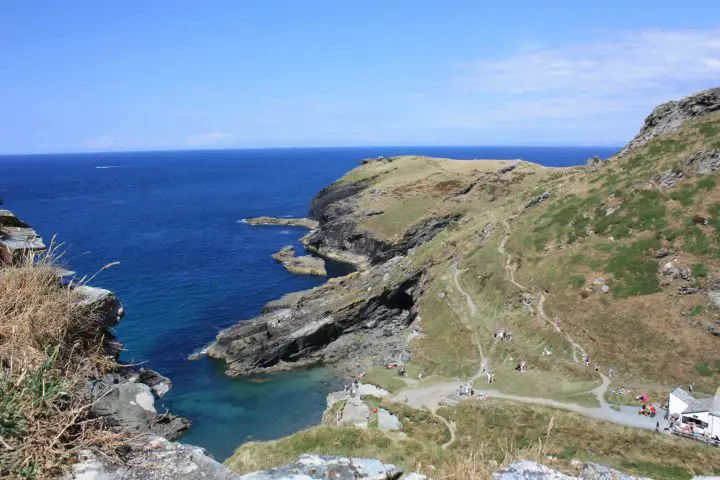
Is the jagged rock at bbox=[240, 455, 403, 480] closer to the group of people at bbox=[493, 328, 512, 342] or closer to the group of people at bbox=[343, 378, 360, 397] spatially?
the group of people at bbox=[343, 378, 360, 397]

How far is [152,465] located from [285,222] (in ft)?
433

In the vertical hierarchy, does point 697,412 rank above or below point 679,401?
above

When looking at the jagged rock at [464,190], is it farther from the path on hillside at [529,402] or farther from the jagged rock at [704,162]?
the path on hillside at [529,402]

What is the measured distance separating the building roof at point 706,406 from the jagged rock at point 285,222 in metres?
107

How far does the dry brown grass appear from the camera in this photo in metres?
4.79

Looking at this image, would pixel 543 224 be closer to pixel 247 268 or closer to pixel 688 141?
pixel 688 141

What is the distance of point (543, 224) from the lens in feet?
200

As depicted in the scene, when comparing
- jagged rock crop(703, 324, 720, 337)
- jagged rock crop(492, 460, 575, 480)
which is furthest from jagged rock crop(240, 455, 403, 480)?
jagged rock crop(703, 324, 720, 337)

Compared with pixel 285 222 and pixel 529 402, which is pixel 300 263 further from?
pixel 529 402

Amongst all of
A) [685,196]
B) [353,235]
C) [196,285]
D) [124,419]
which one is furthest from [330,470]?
[353,235]

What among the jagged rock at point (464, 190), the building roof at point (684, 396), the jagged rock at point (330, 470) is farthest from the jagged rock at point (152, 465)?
the jagged rock at point (464, 190)

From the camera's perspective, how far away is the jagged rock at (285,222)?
13362cm

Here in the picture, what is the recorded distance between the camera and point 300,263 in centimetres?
9262

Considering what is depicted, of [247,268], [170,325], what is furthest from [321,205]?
[170,325]
